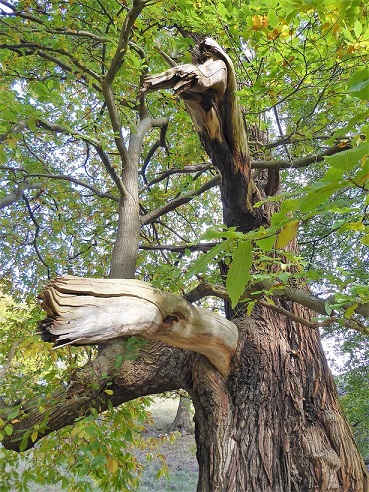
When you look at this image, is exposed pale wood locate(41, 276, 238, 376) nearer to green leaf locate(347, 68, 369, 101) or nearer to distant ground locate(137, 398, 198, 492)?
green leaf locate(347, 68, 369, 101)

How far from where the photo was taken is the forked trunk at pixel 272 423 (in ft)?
7.64

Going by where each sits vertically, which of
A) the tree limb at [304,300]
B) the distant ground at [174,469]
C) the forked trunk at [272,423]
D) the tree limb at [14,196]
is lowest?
the distant ground at [174,469]

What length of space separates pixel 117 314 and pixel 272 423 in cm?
148

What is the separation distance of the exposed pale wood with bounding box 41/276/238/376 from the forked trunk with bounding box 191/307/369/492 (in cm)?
54

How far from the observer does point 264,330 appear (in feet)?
9.19

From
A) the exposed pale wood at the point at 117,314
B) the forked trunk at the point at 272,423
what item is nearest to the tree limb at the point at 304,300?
the exposed pale wood at the point at 117,314

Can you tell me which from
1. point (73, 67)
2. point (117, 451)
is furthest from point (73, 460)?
point (73, 67)

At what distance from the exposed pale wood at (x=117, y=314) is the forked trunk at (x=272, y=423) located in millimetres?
540

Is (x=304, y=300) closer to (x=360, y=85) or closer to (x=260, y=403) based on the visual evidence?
(x=260, y=403)

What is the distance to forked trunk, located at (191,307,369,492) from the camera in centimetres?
233

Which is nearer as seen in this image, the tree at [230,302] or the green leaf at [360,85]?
the green leaf at [360,85]

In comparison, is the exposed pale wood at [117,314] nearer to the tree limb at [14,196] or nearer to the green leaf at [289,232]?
the green leaf at [289,232]

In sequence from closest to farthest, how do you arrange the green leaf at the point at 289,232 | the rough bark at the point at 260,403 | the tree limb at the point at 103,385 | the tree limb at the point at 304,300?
the green leaf at the point at 289,232 → the tree limb at the point at 304,300 → the rough bark at the point at 260,403 → the tree limb at the point at 103,385

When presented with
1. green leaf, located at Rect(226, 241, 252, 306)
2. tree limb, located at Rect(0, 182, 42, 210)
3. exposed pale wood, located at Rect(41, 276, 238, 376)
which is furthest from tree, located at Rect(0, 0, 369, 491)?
tree limb, located at Rect(0, 182, 42, 210)
